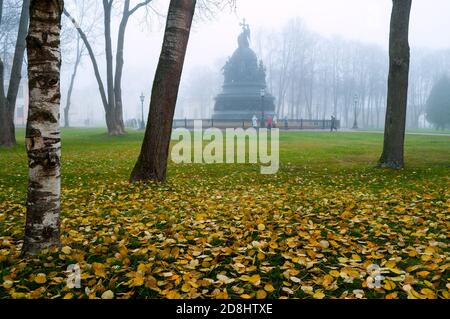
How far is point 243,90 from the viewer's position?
4844cm

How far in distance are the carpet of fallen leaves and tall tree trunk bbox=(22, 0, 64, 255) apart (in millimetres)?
679

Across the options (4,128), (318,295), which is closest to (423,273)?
(318,295)

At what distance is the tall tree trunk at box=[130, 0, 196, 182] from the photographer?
7891mm

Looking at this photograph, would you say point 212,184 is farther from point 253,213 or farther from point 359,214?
point 359,214

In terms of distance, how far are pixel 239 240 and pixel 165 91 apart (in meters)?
4.47

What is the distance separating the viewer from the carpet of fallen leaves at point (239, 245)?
10.9ft

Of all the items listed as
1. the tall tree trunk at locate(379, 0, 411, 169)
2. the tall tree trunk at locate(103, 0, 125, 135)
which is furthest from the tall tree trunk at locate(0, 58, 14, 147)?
the tall tree trunk at locate(379, 0, 411, 169)

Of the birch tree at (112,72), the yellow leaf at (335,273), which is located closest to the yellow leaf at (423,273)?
the yellow leaf at (335,273)

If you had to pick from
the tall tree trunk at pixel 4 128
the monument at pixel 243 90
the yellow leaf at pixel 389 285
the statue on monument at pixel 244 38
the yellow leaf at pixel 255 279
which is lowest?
the yellow leaf at pixel 255 279

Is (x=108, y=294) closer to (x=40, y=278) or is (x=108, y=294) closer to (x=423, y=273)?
(x=40, y=278)

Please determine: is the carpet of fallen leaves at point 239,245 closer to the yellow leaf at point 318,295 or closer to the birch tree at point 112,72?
the yellow leaf at point 318,295

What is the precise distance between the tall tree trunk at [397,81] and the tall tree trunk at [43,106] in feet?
29.8

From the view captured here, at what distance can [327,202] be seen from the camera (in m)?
6.60

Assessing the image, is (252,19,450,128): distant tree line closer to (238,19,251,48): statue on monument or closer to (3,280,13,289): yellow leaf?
(238,19,251,48): statue on monument
